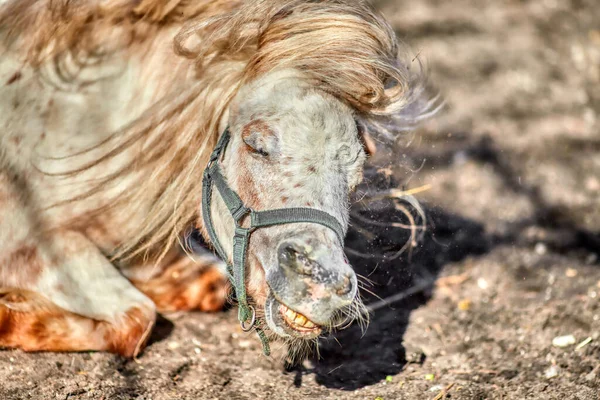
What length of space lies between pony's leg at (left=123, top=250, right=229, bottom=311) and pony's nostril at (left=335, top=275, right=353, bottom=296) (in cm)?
125

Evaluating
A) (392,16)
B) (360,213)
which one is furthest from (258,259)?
(392,16)

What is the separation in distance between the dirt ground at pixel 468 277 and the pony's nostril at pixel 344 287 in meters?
0.81

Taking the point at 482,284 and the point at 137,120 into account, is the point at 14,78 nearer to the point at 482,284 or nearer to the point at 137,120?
the point at 137,120

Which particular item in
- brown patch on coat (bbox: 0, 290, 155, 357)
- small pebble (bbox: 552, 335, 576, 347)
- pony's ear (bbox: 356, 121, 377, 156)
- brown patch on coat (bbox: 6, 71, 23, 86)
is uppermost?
brown patch on coat (bbox: 6, 71, 23, 86)

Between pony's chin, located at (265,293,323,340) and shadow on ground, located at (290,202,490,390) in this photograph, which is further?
shadow on ground, located at (290,202,490,390)

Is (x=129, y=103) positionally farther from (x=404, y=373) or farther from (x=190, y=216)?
(x=404, y=373)

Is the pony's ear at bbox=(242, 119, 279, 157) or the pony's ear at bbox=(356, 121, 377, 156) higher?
the pony's ear at bbox=(242, 119, 279, 157)

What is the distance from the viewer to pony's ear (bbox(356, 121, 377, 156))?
3.08 meters

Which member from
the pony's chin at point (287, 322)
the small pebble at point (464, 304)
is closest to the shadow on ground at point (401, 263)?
the small pebble at point (464, 304)

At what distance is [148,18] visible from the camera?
3.26 metres

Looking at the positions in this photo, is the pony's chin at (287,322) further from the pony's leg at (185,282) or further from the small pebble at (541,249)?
the small pebble at (541,249)

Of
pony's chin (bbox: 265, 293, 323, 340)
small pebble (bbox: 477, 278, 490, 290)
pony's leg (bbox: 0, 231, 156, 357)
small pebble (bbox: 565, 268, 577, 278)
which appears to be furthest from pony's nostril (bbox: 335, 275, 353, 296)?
small pebble (bbox: 565, 268, 577, 278)

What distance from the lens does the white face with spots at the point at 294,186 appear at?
98.3 inches

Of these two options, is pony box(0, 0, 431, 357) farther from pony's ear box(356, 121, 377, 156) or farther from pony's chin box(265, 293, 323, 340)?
pony's chin box(265, 293, 323, 340)
